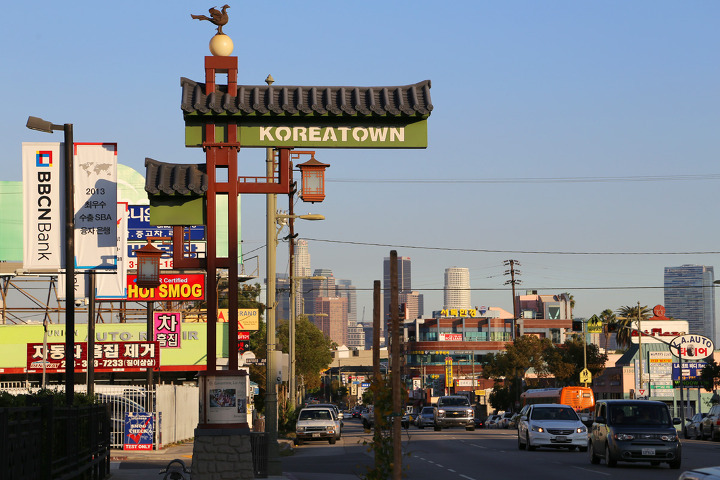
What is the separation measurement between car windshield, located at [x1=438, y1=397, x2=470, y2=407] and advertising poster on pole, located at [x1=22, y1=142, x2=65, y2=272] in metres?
40.9

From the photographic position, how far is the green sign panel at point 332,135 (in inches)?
862

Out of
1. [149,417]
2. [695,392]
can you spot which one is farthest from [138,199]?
[695,392]

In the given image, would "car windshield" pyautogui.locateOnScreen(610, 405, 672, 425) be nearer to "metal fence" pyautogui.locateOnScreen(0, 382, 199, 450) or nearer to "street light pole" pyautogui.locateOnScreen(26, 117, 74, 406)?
"street light pole" pyautogui.locateOnScreen(26, 117, 74, 406)

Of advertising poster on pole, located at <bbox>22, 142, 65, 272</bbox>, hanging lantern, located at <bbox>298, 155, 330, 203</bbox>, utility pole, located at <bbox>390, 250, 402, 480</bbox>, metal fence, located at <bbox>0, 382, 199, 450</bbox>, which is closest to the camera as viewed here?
utility pole, located at <bbox>390, 250, 402, 480</bbox>

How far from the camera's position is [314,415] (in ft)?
161

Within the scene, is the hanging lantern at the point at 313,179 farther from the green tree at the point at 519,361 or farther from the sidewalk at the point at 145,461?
the green tree at the point at 519,361

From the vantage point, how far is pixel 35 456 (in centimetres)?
1399

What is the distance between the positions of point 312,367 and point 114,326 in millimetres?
31850

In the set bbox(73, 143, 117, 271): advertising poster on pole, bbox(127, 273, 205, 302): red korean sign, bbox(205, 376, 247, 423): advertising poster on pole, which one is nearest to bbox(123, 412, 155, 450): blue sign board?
bbox(73, 143, 117, 271): advertising poster on pole

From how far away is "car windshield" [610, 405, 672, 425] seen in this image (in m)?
27.6

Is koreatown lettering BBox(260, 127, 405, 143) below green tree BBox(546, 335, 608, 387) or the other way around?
the other way around

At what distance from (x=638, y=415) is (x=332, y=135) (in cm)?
1233

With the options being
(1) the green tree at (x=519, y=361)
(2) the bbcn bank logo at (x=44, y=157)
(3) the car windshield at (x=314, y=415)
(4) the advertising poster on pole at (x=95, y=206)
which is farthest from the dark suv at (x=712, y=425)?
(1) the green tree at (x=519, y=361)

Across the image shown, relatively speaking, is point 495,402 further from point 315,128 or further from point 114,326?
point 315,128
